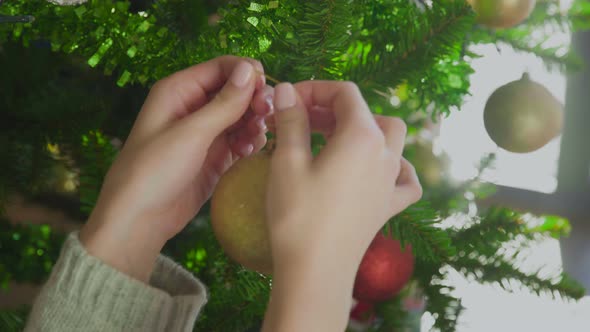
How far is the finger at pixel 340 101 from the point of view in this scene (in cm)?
34

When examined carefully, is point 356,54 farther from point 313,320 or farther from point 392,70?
point 313,320

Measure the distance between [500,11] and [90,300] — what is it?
493 mm

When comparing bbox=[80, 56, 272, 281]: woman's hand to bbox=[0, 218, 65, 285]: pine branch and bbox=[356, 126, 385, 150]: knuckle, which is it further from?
bbox=[0, 218, 65, 285]: pine branch

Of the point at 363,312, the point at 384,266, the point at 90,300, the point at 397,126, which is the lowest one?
the point at 363,312

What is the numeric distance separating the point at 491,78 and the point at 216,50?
164cm

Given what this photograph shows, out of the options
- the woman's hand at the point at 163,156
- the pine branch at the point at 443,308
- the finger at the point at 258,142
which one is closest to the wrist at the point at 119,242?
the woman's hand at the point at 163,156

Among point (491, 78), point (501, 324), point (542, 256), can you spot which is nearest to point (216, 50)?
point (501, 324)

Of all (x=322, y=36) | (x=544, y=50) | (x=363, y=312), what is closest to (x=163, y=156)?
(x=322, y=36)

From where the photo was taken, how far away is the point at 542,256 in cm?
172

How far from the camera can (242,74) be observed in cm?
39

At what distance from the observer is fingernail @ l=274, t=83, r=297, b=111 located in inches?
14.2

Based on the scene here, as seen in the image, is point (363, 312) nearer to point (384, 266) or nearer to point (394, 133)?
point (384, 266)

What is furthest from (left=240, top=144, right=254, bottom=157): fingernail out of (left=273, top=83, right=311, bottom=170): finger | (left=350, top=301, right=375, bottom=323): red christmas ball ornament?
(left=350, top=301, right=375, bottom=323): red christmas ball ornament

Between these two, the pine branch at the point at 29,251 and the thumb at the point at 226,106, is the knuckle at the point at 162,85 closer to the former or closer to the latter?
the thumb at the point at 226,106
